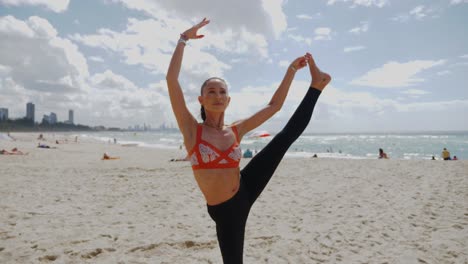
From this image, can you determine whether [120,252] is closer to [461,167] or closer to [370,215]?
[370,215]

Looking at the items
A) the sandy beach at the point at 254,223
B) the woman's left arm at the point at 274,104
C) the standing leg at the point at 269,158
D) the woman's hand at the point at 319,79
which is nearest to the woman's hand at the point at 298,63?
the woman's left arm at the point at 274,104

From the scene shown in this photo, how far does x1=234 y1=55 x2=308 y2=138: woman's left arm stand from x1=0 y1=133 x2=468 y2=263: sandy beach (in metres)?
2.62

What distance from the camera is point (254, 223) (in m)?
6.27

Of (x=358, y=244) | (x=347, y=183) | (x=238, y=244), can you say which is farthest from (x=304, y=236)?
(x=347, y=183)

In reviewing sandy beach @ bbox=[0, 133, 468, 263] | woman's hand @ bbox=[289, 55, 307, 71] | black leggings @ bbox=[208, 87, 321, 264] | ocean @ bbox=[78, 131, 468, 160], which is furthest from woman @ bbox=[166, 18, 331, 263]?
ocean @ bbox=[78, 131, 468, 160]

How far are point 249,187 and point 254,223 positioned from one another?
4178 millimetres

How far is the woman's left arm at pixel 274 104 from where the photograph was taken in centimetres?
256

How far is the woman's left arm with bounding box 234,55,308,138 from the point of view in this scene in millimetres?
2561

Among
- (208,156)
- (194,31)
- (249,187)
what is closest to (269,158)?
(249,187)

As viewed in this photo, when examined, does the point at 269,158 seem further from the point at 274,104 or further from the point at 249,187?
the point at 274,104

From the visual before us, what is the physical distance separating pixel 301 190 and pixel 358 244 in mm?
4645

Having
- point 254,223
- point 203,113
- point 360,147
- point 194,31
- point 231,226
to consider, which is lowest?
point 360,147

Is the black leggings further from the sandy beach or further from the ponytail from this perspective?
the sandy beach

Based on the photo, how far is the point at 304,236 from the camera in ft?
17.9
